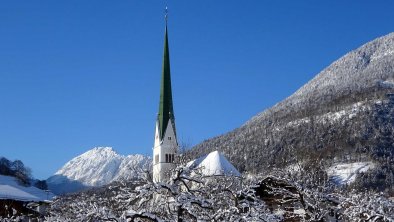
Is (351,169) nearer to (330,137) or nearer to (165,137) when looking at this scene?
(330,137)

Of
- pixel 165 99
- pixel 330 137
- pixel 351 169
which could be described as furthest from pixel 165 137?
pixel 330 137

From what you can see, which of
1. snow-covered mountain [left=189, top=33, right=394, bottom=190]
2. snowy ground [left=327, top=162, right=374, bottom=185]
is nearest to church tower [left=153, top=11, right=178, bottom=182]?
snow-covered mountain [left=189, top=33, right=394, bottom=190]

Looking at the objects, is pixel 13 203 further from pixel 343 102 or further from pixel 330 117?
pixel 343 102

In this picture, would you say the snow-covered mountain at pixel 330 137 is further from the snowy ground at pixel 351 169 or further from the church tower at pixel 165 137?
the church tower at pixel 165 137

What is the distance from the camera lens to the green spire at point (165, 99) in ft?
184

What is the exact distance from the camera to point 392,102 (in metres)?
195

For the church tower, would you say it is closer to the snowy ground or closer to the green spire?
the green spire

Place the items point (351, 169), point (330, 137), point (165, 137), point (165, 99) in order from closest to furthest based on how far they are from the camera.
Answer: point (165, 137)
point (165, 99)
point (351, 169)
point (330, 137)

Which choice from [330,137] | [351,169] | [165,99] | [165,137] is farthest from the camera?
[330,137]

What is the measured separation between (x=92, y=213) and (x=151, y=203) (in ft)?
4.39

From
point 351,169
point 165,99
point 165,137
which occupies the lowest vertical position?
point 165,137

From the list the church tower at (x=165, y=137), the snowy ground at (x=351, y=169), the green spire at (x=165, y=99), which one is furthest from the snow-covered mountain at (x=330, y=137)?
the church tower at (x=165, y=137)

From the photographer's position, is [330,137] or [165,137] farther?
[330,137]

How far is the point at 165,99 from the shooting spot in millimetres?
57094
